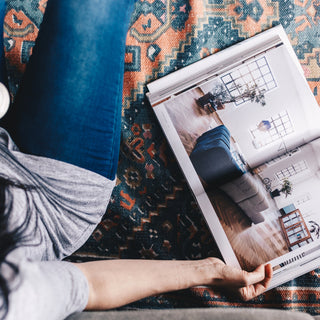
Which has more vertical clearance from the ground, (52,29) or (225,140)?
(52,29)

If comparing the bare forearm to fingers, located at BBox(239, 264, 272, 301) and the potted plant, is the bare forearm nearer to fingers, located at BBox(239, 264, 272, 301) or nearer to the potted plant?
fingers, located at BBox(239, 264, 272, 301)

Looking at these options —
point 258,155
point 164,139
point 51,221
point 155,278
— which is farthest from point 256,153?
point 51,221

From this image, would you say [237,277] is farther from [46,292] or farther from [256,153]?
[46,292]

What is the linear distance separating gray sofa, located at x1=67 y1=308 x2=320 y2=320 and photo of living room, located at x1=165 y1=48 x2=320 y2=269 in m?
0.18

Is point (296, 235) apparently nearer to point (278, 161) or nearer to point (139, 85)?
point (278, 161)

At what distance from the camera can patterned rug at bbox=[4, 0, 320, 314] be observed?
77 centimetres

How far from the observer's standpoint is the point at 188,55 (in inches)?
30.7

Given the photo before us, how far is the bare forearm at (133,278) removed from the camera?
531mm

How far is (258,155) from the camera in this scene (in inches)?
29.2

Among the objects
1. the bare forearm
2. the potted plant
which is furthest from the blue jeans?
the potted plant

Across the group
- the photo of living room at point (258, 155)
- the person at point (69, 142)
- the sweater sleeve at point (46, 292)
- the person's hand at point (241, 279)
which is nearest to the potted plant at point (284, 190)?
the photo of living room at point (258, 155)

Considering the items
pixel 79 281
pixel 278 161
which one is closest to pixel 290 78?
pixel 278 161

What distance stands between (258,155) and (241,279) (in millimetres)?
292

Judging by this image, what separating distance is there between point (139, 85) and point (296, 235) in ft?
1.76
